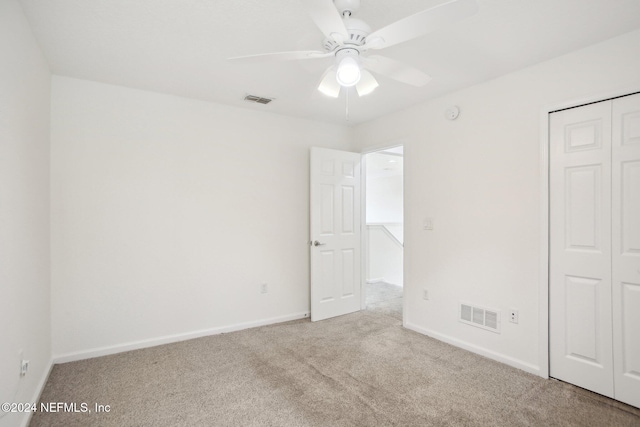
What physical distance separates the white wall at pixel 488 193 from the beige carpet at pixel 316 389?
15.4 inches

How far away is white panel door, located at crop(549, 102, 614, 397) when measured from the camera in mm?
2229

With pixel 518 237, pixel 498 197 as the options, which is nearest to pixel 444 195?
pixel 498 197

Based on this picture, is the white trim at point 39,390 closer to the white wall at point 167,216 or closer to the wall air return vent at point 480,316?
the white wall at point 167,216

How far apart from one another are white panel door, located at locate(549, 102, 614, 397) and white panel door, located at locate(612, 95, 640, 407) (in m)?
0.04

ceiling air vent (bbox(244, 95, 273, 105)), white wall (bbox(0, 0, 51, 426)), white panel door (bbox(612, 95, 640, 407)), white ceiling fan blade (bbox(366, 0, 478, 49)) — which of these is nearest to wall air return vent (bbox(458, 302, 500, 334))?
white panel door (bbox(612, 95, 640, 407))

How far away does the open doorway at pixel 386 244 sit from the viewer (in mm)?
4767

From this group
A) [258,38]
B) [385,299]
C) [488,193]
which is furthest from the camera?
[385,299]

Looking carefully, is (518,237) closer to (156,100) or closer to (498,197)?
(498,197)

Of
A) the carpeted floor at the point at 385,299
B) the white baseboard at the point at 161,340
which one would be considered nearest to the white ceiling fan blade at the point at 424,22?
the white baseboard at the point at 161,340

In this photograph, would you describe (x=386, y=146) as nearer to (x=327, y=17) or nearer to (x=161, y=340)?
(x=327, y=17)

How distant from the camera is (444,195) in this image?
3229 millimetres

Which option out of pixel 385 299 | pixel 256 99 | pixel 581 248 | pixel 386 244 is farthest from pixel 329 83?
pixel 386 244

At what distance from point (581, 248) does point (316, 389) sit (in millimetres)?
2167

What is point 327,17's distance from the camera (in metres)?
1.37
